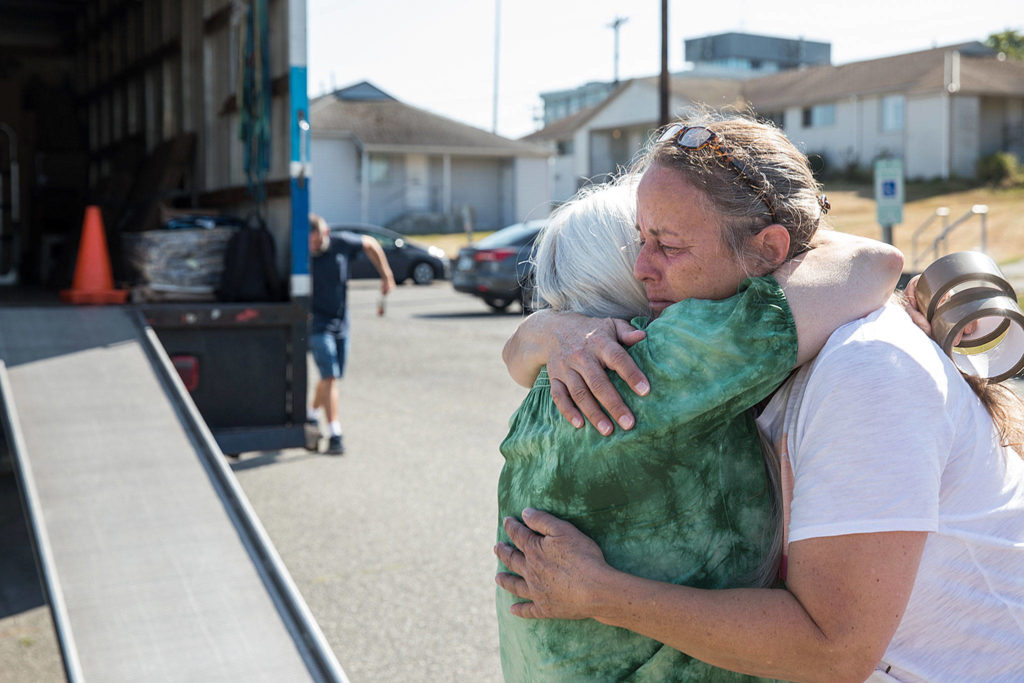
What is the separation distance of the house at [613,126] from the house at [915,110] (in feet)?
13.3

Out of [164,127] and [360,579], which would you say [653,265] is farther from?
[164,127]

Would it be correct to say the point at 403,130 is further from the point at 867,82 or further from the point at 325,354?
the point at 325,354

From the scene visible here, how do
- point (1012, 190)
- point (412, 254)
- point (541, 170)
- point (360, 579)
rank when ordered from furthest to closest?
point (541, 170) < point (1012, 190) < point (412, 254) < point (360, 579)

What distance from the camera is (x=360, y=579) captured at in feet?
16.8

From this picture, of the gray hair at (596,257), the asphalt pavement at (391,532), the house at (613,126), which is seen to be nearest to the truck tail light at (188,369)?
the asphalt pavement at (391,532)

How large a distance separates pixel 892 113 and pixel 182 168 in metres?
40.6

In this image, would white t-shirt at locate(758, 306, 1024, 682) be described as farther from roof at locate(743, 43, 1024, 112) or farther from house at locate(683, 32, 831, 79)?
house at locate(683, 32, 831, 79)

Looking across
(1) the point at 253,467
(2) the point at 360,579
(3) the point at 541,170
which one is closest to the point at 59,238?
(1) the point at 253,467

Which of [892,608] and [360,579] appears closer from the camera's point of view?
[892,608]

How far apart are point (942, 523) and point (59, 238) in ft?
32.6

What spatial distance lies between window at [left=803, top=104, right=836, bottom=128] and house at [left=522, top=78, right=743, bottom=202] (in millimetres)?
3287

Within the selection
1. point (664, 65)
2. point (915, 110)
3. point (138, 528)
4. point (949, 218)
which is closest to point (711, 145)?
point (138, 528)

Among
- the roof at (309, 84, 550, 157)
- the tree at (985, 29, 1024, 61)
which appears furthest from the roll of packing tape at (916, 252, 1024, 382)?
the tree at (985, 29, 1024, 61)

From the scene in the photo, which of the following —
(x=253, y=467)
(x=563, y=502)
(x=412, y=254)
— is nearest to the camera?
(x=563, y=502)
